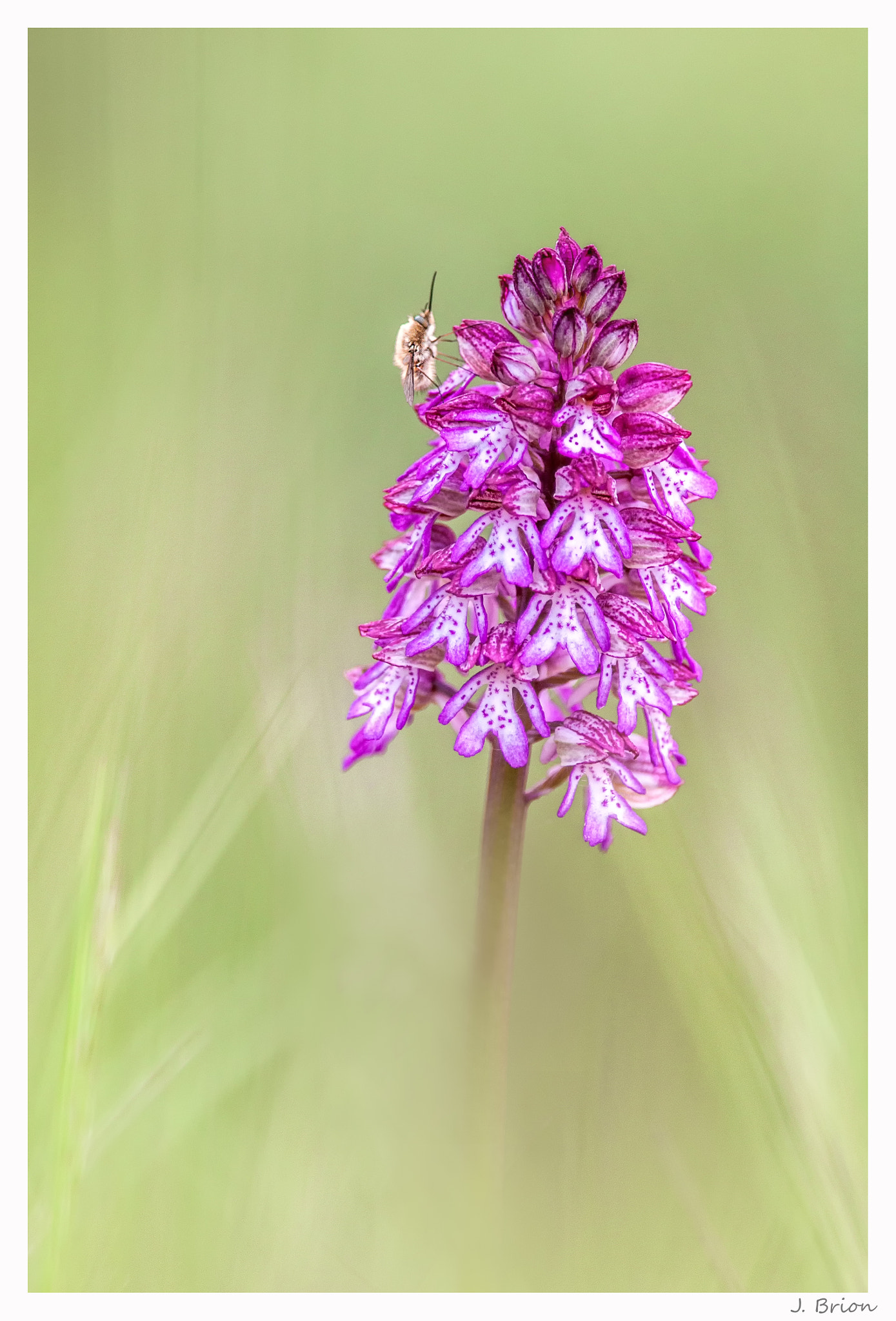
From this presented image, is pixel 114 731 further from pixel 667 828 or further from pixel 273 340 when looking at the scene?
pixel 273 340

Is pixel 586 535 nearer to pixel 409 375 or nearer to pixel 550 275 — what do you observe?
pixel 550 275

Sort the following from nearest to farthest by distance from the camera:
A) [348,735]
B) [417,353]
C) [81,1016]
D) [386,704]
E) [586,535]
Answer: [81,1016]
[586,535]
[386,704]
[417,353]
[348,735]

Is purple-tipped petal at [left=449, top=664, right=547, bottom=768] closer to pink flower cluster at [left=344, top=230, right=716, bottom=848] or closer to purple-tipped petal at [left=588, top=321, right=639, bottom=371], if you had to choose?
pink flower cluster at [left=344, top=230, right=716, bottom=848]

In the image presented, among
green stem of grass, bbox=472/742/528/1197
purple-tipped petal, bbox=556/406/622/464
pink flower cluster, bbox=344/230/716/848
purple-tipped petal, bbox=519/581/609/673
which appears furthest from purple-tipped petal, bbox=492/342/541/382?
green stem of grass, bbox=472/742/528/1197

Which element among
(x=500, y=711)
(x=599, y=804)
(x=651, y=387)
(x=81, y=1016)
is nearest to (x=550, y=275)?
(x=651, y=387)

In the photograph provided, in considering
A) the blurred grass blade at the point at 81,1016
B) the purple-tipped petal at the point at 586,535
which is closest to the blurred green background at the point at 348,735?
the blurred grass blade at the point at 81,1016
